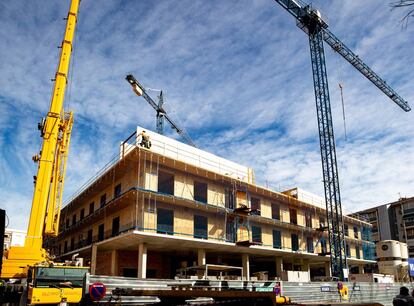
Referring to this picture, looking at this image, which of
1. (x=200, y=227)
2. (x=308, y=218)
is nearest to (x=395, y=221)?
(x=308, y=218)

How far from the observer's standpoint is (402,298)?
8867 millimetres

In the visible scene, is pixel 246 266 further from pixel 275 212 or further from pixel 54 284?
pixel 54 284

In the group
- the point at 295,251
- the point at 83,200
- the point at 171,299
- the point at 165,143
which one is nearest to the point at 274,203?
the point at 295,251

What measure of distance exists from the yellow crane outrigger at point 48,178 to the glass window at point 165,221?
322 inches

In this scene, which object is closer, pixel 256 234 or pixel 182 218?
pixel 182 218

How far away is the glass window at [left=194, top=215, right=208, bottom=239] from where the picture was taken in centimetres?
3308

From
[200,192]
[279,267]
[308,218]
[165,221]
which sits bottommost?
[279,267]

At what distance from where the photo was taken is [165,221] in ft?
103

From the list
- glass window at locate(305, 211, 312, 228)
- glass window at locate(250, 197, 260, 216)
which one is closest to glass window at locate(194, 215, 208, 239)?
glass window at locate(250, 197, 260, 216)

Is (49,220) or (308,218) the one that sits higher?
(308,218)

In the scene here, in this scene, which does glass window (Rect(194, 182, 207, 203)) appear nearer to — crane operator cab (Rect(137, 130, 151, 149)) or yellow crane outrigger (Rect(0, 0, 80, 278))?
crane operator cab (Rect(137, 130, 151, 149))

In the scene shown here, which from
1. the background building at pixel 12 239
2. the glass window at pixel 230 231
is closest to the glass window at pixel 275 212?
the glass window at pixel 230 231

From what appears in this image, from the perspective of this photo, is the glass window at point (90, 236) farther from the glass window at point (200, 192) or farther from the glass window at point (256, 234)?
the glass window at point (256, 234)

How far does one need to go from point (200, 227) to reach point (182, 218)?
2.30 meters
